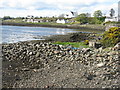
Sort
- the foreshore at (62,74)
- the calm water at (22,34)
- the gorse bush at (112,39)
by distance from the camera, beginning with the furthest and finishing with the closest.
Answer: the calm water at (22,34), the gorse bush at (112,39), the foreshore at (62,74)

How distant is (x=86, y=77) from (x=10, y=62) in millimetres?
6542

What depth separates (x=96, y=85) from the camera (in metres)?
8.49

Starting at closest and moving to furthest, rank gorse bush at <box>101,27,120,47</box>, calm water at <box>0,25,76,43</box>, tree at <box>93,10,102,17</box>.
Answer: gorse bush at <box>101,27,120,47</box>, calm water at <box>0,25,76,43</box>, tree at <box>93,10,102,17</box>

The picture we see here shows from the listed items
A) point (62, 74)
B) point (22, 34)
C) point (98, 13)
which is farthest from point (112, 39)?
point (98, 13)

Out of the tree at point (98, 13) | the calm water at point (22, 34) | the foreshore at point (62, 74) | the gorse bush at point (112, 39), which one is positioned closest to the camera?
the foreshore at point (62, 74)

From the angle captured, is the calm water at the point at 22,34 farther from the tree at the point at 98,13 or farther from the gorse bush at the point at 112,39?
the tree at the point at 98,13

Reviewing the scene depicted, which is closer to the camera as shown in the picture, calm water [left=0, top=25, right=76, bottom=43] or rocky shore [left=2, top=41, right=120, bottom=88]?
rocky shore [left=2, top=41, right=120, bottom=88]

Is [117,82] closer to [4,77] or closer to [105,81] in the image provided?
[105,81]

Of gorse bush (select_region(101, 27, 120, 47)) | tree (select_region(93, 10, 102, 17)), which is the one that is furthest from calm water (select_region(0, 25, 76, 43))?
tree (select_region(93, 10, 102, 17))

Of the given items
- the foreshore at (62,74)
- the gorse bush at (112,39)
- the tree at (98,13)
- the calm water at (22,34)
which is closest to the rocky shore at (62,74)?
the foreshore at (62,74)

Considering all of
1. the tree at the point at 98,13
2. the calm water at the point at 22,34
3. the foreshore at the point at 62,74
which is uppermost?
the tree at the point at 98,13

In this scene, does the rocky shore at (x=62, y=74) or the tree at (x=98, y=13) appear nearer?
the rocky shore at (x=62, y=74)

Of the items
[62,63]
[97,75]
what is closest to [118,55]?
[62,63]

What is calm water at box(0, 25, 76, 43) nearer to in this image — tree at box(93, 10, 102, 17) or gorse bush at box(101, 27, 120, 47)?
gorse bush at box(101, 27, 120, 47)
